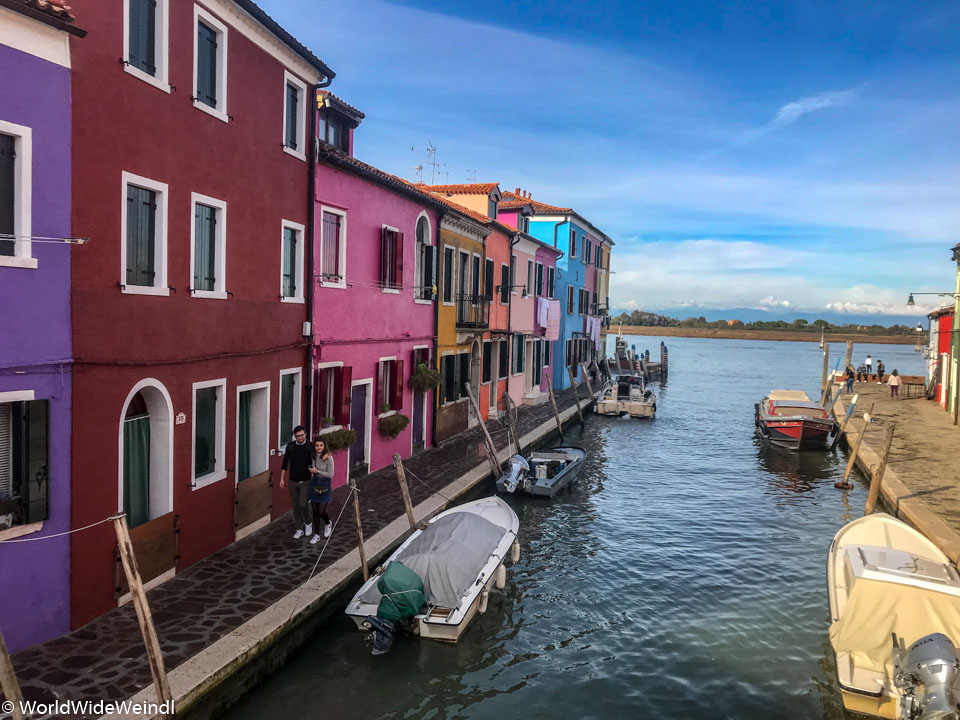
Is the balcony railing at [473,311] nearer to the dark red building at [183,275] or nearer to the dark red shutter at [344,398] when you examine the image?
the dark red shutter at [344,398]

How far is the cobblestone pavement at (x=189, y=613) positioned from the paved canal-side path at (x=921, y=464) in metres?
10.3

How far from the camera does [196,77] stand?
32.2 ft

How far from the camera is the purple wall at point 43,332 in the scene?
7035 mm

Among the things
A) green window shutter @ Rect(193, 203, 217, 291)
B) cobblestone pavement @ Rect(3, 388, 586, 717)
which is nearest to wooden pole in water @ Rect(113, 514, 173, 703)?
cobblestone pavement @ Rect(3, 388, 586, 717)

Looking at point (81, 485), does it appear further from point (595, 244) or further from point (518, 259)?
point (595, 244)

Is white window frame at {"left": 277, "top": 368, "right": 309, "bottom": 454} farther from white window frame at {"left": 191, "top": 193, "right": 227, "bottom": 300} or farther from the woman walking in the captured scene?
white window frame at {"left": 191, "top": 193, "right": 227, "bottom": 300}

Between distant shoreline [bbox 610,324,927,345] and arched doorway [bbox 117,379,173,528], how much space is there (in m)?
140

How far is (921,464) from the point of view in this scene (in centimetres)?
1973

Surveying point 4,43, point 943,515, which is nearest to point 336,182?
point 4,43

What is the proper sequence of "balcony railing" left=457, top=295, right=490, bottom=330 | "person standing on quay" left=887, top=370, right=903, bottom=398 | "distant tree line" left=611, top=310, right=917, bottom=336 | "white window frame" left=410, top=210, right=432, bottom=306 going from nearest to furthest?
"white window frame" left=410, top=210, right=432, bottom=306 < "balcony railing" left=457, top=295, right=490, bottom=330 < "person standing on quay" left=887, top=370, right=903, bottom=398 < "distant tree line" left=611, top=310, right=917, bottom=336

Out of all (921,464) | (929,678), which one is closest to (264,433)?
(929,678)

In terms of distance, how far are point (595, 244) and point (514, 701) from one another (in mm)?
39947

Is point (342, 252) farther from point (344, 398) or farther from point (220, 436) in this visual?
point (220, 436)

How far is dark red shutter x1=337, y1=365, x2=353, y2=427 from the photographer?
1445cm
